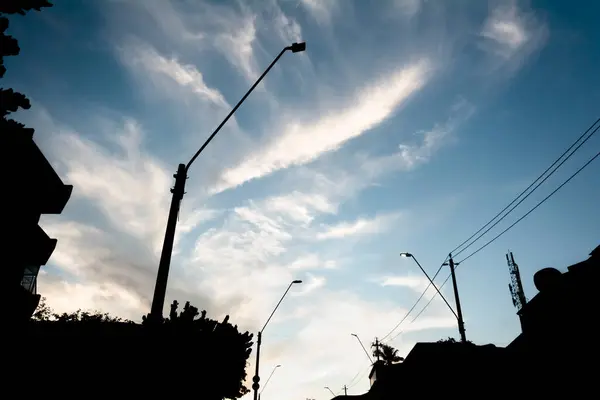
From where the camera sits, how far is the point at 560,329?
41.5ft

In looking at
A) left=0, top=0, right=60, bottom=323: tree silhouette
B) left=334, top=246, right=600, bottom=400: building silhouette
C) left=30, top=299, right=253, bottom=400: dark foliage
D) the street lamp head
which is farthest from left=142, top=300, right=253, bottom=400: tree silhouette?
the street lamp head

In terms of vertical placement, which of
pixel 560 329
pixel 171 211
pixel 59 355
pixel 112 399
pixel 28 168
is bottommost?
pixel 112 399

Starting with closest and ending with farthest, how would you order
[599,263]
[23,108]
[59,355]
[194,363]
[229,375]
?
[23,108] → [599,263] → [59,355] → [194,363] → [229,375]

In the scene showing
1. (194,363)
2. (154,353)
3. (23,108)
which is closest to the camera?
(23,108)

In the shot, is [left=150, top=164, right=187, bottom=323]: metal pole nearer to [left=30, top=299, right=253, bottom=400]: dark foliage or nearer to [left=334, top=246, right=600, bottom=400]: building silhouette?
[left=30, top=299, right=253, bottom=400]: dark foliage

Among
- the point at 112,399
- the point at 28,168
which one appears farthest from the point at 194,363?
the point at 28,168

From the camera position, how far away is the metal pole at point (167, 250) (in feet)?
22.3

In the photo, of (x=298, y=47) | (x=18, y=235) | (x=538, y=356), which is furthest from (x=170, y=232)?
(x=538, y=356)

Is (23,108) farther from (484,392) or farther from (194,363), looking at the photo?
(484,392)

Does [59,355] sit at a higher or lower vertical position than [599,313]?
lower

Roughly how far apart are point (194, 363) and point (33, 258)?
8.55 meters

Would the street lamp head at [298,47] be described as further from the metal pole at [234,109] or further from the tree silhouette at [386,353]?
the tree silhouette at [386,353]

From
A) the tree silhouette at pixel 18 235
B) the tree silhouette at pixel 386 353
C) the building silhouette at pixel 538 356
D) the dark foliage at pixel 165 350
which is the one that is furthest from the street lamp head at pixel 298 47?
the tree silhouette at pixel 386 353

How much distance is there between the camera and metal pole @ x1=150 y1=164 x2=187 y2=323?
6.80 m
